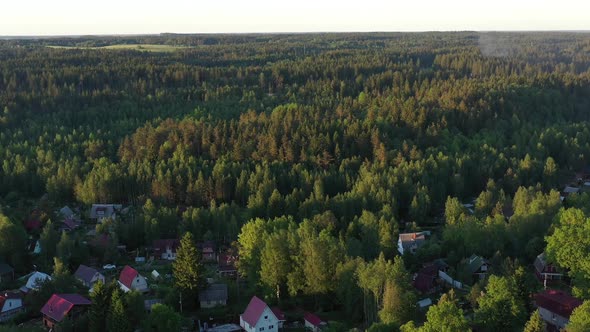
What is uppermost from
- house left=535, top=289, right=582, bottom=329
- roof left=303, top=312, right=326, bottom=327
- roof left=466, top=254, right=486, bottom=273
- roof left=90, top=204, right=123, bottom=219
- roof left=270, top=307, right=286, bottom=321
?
house left=535, top=289, right=582, bottom=329

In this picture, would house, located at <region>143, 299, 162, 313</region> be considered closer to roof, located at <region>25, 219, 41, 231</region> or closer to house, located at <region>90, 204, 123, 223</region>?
roof, located at <region>25, 219, 41, 231</region>

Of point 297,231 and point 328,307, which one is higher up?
point 297,231

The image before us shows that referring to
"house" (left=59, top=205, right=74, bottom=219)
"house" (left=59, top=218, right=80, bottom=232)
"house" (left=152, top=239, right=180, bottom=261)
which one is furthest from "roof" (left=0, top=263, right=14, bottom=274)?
"house" (left=59, top=205, right=74, bottom=219)

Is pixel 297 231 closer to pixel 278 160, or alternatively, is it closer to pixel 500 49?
pixel 278 160

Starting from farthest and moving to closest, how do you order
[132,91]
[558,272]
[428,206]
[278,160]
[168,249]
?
[132,91], [278,160], [428,206], [168,249], [558,272]

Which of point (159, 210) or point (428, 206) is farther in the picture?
point (428, 206)

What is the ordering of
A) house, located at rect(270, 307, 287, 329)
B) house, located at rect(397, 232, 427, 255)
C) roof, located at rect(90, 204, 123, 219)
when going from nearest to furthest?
house, located at rect(270, 307, 287, 329) < house, located at rect(397, 232, 427, 255) < roof, located at rect(90, 204, 123, 219)

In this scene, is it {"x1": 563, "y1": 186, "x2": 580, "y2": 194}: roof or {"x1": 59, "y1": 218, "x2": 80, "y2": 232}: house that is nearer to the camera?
{"x1": 59, "y1": 218, "x2": 80, "y2": 232}: house

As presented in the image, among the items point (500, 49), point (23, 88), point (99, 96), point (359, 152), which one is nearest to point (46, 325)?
point (359, 152)

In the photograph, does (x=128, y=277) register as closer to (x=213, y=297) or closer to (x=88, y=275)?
(x=88, y=275)
